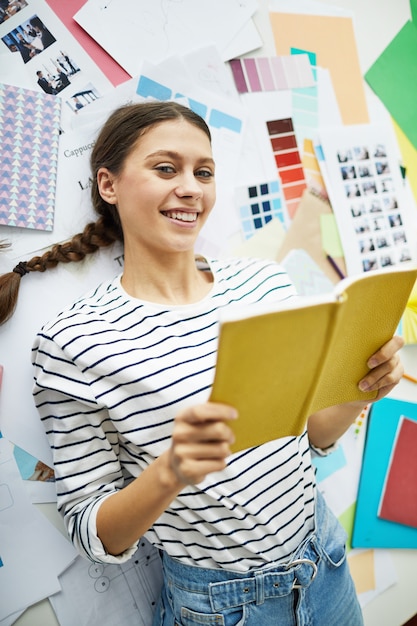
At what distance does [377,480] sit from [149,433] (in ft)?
2.41

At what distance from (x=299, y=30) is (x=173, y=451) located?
1.06 meters

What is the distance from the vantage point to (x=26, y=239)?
0.94m

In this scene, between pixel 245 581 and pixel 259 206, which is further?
pixel 259 206

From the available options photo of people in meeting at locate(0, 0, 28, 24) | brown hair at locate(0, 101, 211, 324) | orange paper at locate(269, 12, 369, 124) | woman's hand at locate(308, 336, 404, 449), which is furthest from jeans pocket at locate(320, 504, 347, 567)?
photo of people in meeting at locate(0, 0, 28, 24)

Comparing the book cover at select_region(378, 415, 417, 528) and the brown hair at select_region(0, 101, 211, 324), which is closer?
the brown hair at select_region(0, 101, 211, 324)

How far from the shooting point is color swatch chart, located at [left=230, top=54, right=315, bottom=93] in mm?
1090

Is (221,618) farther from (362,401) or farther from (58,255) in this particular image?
(58,255)

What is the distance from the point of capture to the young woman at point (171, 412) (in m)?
0.76

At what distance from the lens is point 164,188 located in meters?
0.81

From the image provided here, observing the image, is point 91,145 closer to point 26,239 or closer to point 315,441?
point 26,239

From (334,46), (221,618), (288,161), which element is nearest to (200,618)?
(221,618)

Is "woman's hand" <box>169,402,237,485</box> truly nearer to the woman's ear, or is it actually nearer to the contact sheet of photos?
the woman's ear

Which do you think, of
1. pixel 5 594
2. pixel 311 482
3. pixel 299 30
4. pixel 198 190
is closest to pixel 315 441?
pixel 311 482

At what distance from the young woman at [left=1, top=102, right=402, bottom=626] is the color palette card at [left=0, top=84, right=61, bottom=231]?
116 mm
